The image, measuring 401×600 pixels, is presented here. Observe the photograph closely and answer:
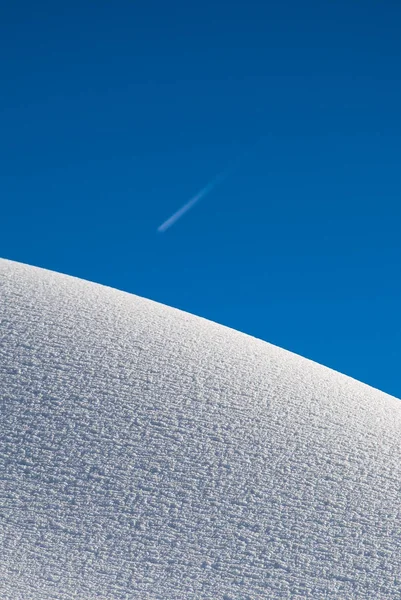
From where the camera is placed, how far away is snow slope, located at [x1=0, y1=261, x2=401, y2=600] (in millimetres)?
4750

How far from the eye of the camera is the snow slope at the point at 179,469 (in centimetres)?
475

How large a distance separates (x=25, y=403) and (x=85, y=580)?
1.82 metres

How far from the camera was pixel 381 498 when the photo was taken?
5539mm

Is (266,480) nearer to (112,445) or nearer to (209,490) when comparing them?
(209,490)

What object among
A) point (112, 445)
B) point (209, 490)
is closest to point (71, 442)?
point (112, 445)

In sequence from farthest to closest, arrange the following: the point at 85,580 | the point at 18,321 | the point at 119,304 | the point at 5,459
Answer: the point at 119,304
the point at 18,321
the point at 5,459
the point at 85,580

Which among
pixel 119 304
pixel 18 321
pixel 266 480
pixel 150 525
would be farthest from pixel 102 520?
pixel 119 304

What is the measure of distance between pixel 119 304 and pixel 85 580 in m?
3.81

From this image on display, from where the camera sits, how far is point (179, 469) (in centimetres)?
550

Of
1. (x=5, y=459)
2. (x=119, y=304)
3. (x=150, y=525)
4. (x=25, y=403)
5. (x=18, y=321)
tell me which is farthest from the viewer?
(x=119, y=304)

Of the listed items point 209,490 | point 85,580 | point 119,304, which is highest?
point 119,304

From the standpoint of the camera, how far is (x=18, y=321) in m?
7.03

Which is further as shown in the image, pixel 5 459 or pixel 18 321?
pixel 18 321

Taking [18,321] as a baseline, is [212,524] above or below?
below
